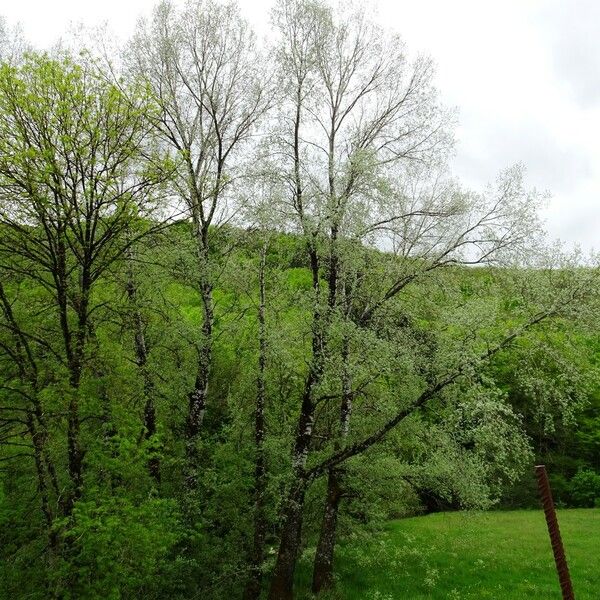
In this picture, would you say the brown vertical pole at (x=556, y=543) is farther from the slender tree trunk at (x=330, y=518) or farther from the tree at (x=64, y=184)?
the slender tree trunk at (x=330, y=518)

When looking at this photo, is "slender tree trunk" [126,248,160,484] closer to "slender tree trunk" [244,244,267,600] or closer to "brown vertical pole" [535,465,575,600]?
"slender tree trunk" [244,244,267,600]

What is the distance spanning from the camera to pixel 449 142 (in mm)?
15008

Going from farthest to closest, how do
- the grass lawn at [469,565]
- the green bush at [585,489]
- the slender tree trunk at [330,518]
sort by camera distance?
the green bush at [585,489] → the grass lawn at [469,565] → the slender tree trunk at [330,518]

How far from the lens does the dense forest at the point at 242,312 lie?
10.1 meters

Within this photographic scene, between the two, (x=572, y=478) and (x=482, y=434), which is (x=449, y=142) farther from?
(x=572, y=478)

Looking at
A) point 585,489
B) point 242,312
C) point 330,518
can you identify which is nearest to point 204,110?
point 242,312

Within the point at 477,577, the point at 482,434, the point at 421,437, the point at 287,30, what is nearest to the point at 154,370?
the point at 421,437

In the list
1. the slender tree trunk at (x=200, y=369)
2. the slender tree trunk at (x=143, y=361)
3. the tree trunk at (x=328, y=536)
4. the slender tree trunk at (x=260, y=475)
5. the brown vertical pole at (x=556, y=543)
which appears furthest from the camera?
the tree trunk at (x=328, y=536)

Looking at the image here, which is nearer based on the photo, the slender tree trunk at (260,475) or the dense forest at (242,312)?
the dense forest at (242,312)

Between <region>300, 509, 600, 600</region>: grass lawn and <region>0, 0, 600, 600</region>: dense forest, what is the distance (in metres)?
1.35

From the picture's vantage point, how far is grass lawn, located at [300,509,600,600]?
15805 millimetres

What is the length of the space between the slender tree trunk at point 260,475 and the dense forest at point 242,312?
0.09 metres

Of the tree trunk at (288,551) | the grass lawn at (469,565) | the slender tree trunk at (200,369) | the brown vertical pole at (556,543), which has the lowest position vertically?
the grass lawn at (469,565)

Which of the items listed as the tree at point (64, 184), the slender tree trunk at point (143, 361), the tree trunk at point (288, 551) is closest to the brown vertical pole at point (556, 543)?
the tree at point (64, 184)
